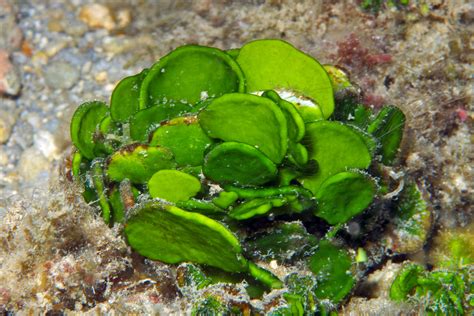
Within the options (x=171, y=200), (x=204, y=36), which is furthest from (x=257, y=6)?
(x=171, y=200)

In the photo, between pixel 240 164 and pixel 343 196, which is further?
pixel 343 196

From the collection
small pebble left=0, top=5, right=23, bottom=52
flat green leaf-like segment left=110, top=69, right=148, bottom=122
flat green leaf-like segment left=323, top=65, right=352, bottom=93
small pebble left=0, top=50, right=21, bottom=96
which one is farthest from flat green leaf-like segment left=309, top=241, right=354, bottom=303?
small pebble left=0, top=5, right=23, bottom=52

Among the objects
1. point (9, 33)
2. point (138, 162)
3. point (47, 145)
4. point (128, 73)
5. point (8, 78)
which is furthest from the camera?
point (9, 33)

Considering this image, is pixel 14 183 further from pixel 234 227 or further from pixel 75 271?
pixel 234 227

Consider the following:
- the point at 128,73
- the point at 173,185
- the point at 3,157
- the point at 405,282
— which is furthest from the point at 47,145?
the point at 405,282

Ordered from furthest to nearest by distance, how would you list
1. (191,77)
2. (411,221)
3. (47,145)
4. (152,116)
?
(47,145)
(411,221)
(191,77)
(152,116)

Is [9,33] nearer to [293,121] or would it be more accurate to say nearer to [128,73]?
[128,73]

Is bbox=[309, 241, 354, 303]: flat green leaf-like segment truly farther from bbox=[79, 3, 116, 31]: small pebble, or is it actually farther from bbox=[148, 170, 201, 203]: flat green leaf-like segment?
bbox=[79, 3, 116, 31]: small pebble

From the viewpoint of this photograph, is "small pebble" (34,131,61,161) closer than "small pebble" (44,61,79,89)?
Yes
